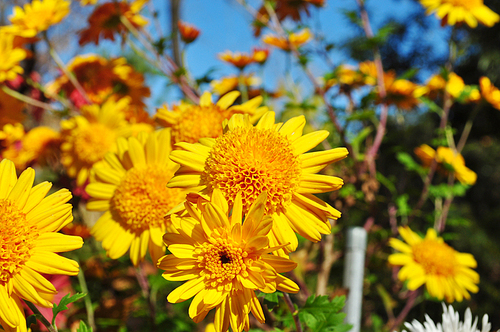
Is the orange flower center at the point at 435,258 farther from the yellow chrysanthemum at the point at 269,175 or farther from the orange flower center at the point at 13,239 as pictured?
the orange flower center at the point at 13,239

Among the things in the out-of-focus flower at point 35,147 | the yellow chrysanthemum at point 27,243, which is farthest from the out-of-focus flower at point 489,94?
the out-of-focus flower at point 35,147

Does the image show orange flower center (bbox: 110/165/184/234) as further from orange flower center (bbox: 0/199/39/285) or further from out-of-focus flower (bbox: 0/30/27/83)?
out-of-focus flower (bbox: 0/30/27/83)

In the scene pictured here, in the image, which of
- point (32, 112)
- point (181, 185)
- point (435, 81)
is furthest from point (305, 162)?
point (32, 112)

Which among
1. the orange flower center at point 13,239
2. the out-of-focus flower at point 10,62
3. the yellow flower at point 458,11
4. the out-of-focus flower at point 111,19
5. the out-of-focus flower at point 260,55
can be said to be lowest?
the orange flower center at point 13,239

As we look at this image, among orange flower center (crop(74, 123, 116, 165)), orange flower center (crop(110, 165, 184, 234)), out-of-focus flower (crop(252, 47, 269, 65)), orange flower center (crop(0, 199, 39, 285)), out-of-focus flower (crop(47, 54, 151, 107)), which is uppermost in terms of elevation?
out-of-focus flower (crop(252, 47, 269, 65))

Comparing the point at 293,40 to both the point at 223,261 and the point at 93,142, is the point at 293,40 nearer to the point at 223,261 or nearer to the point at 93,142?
the point at 93,142

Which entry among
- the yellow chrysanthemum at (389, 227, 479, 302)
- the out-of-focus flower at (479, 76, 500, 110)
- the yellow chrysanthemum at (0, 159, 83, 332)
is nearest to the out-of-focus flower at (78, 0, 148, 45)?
the yellow chrysanthemum at (0, 159, 83, 332)
